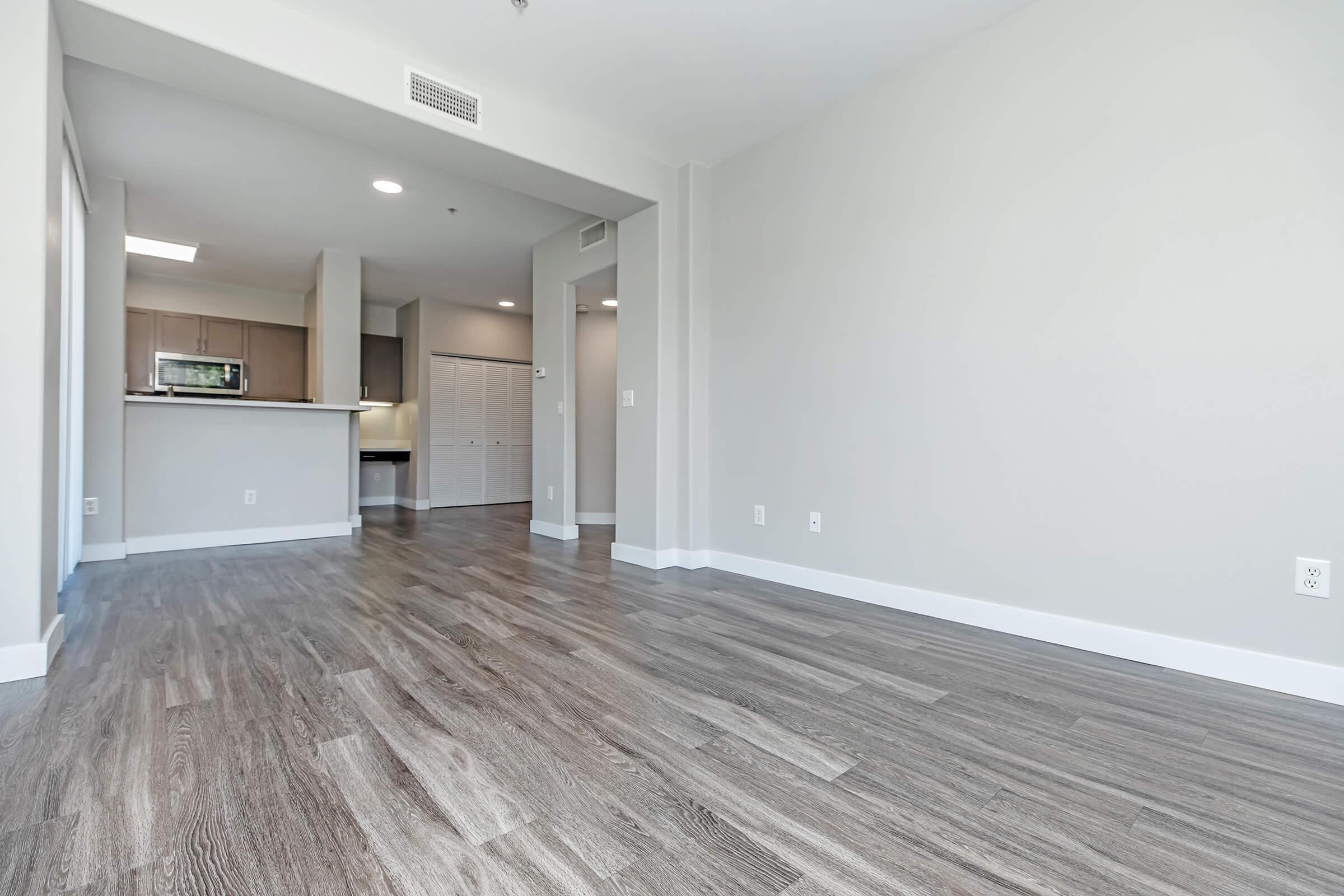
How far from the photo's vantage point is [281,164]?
3801 millimetres

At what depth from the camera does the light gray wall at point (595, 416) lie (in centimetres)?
605

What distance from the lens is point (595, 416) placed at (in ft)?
20.0

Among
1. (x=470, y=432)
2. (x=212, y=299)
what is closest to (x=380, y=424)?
(x=470, y=432)

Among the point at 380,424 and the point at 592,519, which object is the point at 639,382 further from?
the point at 380,424

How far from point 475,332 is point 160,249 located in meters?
3.01

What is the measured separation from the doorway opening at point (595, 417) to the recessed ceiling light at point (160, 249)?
132 inches

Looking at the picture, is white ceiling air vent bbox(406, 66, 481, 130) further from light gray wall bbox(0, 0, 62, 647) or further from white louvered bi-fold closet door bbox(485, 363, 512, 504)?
white louvered bi-fold closet door bbox(485, 363, 512, 504)

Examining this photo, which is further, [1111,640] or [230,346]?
[230,346]

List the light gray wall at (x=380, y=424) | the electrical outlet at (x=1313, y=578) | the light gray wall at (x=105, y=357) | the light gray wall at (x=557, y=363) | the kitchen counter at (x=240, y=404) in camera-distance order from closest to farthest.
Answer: the electrical outlet at (x=1313, y=578) < the light gray wall at (x=105, y=357) < the kitchen counter at (x=240, y=404) < the light gray wall at (x=557, y=363) < the light gray wall at (x=380, y=424)

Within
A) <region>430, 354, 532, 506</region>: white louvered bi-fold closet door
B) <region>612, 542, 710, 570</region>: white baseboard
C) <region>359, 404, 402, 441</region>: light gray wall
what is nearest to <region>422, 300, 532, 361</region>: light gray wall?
<region>430, 354, 532, 506</region>: white louvered bi-fold closet door

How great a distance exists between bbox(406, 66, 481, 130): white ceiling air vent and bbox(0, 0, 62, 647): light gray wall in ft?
3.86

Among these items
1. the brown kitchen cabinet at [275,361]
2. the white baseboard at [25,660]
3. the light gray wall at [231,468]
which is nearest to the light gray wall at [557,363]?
the light gray wall at [231,468]

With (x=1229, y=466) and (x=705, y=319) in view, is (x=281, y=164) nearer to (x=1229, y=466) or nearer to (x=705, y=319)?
(x=705, y=319)

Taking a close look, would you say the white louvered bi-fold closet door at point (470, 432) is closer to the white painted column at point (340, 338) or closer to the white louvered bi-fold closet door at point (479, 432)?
the white louvered bi-fold closet door at point (479, 432)
